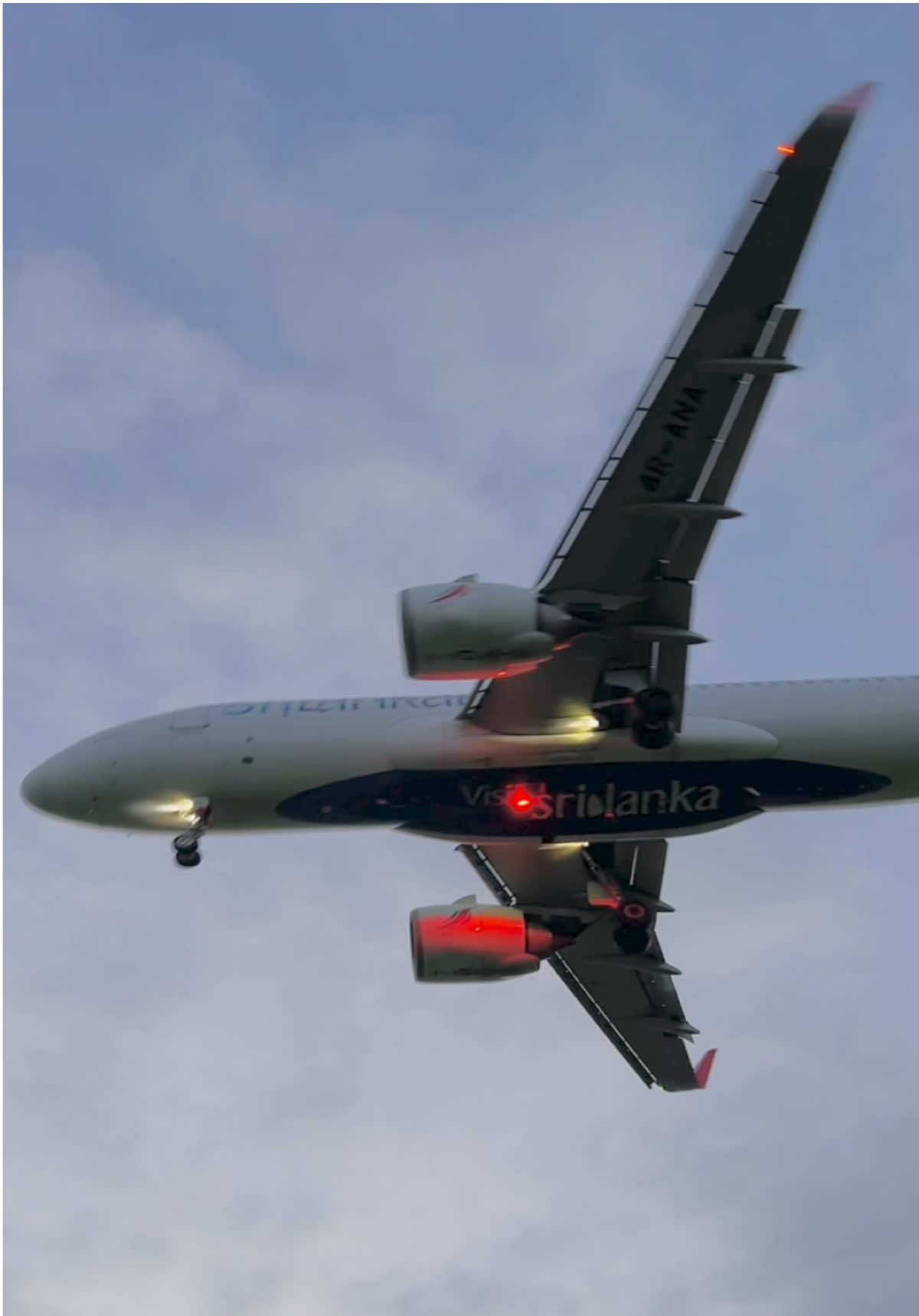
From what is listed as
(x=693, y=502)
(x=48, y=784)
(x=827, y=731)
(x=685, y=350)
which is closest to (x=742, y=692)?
(x=827, y=731)

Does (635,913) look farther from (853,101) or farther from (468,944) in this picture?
(853,101)

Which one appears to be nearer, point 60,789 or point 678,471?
point 678,471

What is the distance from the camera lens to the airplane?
3006 cm

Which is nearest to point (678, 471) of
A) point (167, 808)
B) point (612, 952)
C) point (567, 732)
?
point (567, 732)

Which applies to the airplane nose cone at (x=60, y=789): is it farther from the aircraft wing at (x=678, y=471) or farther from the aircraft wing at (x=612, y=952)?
the aircraft wing at (x=612, y=952)

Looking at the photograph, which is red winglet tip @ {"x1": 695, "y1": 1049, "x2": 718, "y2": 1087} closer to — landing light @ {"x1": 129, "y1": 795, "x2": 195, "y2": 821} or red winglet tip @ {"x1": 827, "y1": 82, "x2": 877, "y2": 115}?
landing light @ {"x1": 129, "y1": 795, "x2": 195, "y2": 821}

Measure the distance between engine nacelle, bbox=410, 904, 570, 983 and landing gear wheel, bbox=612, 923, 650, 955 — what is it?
91.2 inches

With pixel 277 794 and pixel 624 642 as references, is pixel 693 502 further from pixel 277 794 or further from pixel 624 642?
pixel 277 794

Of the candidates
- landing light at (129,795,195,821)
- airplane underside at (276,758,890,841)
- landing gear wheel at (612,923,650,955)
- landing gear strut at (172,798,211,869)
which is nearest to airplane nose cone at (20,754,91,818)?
landing light at (129,795,195,821)

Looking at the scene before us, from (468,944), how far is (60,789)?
30.7 ft

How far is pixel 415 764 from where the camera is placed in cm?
3416

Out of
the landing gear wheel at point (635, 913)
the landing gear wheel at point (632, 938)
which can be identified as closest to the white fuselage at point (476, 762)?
the landing gear wheel at point (635, 913)

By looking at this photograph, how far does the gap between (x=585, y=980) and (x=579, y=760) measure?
9754 mm

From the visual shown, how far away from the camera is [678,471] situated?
2991cm
